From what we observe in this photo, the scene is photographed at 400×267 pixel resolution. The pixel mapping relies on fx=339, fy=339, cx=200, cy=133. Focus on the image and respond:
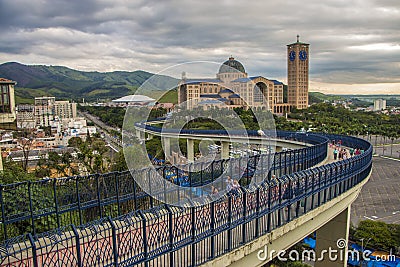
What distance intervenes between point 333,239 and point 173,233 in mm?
10468

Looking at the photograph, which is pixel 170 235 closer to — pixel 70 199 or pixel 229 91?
pixel 70 199

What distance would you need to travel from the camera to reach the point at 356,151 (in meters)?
19.8

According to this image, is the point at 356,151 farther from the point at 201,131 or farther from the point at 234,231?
the point at 201,131

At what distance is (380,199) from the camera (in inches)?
1198

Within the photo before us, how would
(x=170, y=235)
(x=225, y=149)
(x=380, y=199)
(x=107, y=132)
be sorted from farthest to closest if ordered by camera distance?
(x=107, y=132), (x=225, y=149), (x=380, y=199), (x=170, y=235)

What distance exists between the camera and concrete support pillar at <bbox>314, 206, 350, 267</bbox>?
1373 cm

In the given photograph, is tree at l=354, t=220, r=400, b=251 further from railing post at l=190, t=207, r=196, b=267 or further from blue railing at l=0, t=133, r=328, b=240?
railing post at l=190, t=207, r=196, b=267

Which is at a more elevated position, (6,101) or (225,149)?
(6,101)

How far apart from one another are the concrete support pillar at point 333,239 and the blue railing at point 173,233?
4857 mm

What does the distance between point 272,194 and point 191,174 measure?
4.11 meters

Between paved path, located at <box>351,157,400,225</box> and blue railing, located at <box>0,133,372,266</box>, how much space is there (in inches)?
755

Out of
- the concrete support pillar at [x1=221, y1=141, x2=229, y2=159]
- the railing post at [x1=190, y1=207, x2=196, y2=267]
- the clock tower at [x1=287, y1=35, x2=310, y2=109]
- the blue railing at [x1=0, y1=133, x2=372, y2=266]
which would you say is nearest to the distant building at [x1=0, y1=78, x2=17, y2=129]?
the blue railing at [x1=0, y1=133, x2=372, y2=266]

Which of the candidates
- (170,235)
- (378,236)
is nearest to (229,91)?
(378,236)

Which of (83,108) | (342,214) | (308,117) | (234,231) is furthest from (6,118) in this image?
(83,108)
